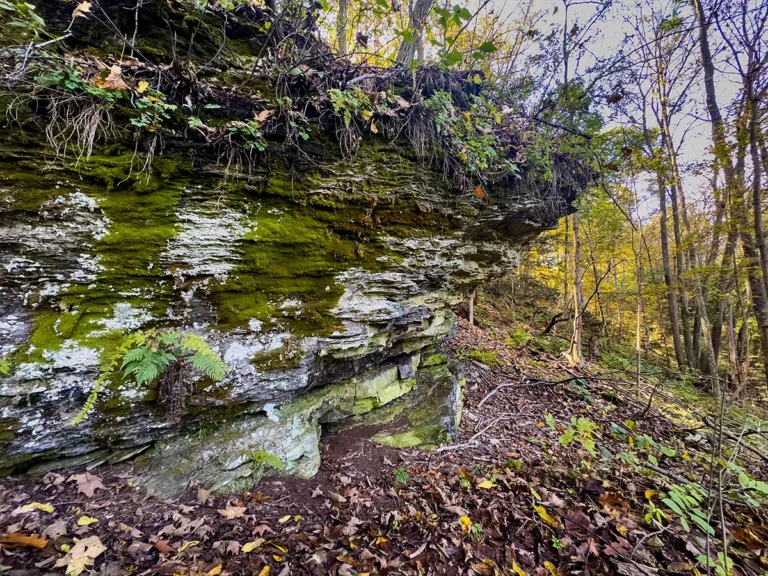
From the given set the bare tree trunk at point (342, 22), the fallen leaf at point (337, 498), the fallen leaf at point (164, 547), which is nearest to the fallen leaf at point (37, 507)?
the fallen leaf at point (164, 547)

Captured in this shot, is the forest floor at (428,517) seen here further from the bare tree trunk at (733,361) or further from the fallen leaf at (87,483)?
the bare tree trunk at (733,361)

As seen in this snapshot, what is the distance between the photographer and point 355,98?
11.0 ft

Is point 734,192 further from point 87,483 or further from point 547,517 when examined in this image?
point 87,483

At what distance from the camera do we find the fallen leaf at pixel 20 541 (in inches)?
73.7

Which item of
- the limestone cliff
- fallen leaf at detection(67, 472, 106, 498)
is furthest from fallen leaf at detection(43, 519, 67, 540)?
the limestone cliff

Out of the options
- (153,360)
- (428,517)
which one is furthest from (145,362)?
(428,517)

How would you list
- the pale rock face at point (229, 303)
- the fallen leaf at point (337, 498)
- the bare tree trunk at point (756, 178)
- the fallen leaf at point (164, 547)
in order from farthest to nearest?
the bare tree trunk at point (756, 178)
the fallen leaf at point (337, 498)
the pale rock face at point (229, 303)
the fallen leaf at point (164, 547)

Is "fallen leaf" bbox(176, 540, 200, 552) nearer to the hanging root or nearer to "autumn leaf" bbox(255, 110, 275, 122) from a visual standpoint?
the hanging root

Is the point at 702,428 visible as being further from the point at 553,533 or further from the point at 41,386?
the point at 41,386

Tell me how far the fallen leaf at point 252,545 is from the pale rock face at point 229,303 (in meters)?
0.75

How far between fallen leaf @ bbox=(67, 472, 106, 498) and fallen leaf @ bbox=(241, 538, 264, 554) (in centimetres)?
144

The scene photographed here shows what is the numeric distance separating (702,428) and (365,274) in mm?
6422

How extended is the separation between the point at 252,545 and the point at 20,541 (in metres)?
1.47

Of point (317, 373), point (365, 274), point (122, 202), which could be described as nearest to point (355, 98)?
point (365, 274)
